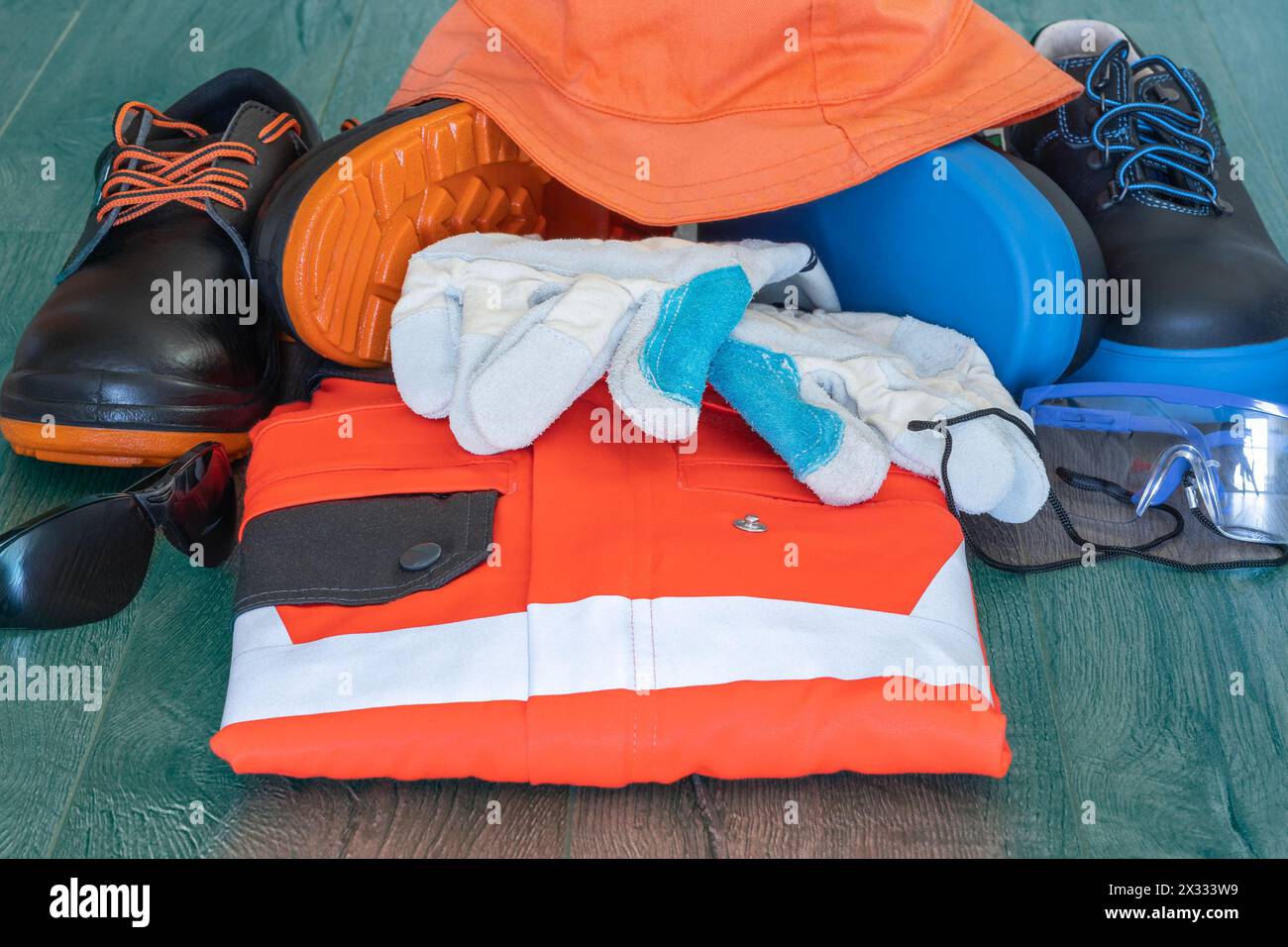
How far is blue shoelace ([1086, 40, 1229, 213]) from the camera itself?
108 cm

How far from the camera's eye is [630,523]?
791mm

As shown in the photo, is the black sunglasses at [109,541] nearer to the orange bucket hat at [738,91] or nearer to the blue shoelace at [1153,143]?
the orange bucket hat at [738,91]

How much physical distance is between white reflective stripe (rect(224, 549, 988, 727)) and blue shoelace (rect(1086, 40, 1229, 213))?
0.54 meters

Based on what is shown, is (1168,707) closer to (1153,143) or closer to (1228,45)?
(1153,143)

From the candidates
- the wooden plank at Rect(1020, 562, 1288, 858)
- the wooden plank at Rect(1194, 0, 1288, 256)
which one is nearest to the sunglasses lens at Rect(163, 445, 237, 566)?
the wooden plank at Rect(1020, 562, 1288, 858)

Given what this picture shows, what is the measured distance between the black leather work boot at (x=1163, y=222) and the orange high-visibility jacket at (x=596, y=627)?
0.28 m

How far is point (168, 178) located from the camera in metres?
1.04

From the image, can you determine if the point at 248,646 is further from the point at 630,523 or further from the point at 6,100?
the point at 6,100

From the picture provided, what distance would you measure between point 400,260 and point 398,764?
1.45ft

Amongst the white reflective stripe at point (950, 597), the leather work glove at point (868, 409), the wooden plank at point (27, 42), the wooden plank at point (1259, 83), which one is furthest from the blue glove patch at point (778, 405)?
the wooden plank at point (27, 42)

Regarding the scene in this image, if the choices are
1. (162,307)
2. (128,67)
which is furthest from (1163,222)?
(128,67)

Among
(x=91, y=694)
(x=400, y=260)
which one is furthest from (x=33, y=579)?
(x=400, y=260)

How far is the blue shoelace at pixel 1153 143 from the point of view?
3.54 ft

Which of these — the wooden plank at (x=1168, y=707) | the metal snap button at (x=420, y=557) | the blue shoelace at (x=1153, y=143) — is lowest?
the wooden plank at (x=1168, y=707)
